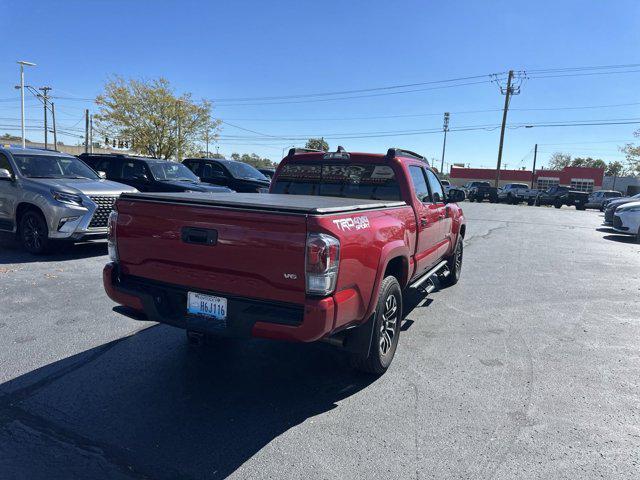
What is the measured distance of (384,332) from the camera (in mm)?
4039

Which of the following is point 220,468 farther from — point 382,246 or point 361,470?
point 382,246

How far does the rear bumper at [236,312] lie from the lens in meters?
2.95

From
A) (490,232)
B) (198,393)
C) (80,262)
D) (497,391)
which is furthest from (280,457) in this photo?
(490,232)

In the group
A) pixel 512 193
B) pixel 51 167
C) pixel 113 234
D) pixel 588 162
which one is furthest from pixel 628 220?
pixel 588 162

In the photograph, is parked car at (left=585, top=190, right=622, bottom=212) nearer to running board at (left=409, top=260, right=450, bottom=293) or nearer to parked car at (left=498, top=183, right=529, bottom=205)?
parked car at (left=498, top=183, right=529, bottom=205)

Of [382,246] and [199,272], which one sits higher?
[382,246]

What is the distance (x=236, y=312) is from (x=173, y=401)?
0.94 m

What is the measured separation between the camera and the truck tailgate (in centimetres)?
297

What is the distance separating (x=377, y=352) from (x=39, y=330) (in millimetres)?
3474

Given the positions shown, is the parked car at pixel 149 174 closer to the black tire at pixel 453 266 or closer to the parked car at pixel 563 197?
the black tire at pixel 453 266

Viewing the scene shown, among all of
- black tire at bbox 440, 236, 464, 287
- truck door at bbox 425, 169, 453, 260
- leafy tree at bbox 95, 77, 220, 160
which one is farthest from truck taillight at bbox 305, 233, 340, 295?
leafy tree at bbox 95, 77, 220, 160

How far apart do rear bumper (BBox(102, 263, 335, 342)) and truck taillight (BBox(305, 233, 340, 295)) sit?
9cm

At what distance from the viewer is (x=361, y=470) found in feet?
8.95

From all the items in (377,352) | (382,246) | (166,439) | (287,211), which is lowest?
(166,439)
